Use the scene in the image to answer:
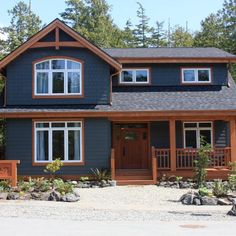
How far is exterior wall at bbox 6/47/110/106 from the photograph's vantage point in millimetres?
24250

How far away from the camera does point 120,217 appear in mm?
13719

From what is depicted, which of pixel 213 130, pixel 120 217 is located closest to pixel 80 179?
pixel 213 130

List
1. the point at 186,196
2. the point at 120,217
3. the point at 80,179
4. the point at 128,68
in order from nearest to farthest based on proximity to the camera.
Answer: the point at 120,217 < the point at 186,196 < the point at 80,179 < the point at 128,68

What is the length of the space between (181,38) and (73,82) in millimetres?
39042

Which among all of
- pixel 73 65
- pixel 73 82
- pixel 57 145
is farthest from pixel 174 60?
pixel 57 145

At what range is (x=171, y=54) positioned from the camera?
1106 inches

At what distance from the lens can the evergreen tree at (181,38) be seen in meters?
59.0

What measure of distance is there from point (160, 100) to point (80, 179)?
18.7 feet

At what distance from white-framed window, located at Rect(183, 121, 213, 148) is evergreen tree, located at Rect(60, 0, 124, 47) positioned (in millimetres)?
29657

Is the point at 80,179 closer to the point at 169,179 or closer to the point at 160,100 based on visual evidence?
the point at 169,179

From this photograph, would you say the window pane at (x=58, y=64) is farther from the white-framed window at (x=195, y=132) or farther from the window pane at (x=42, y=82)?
the white-framed window at (x=195, y=132)

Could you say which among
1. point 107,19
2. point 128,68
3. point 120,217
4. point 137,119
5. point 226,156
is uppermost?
point 107,19

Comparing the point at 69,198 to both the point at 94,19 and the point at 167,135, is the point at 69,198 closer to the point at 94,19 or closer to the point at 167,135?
the point at 167,135

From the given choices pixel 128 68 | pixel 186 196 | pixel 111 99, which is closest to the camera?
pixel 186 196
